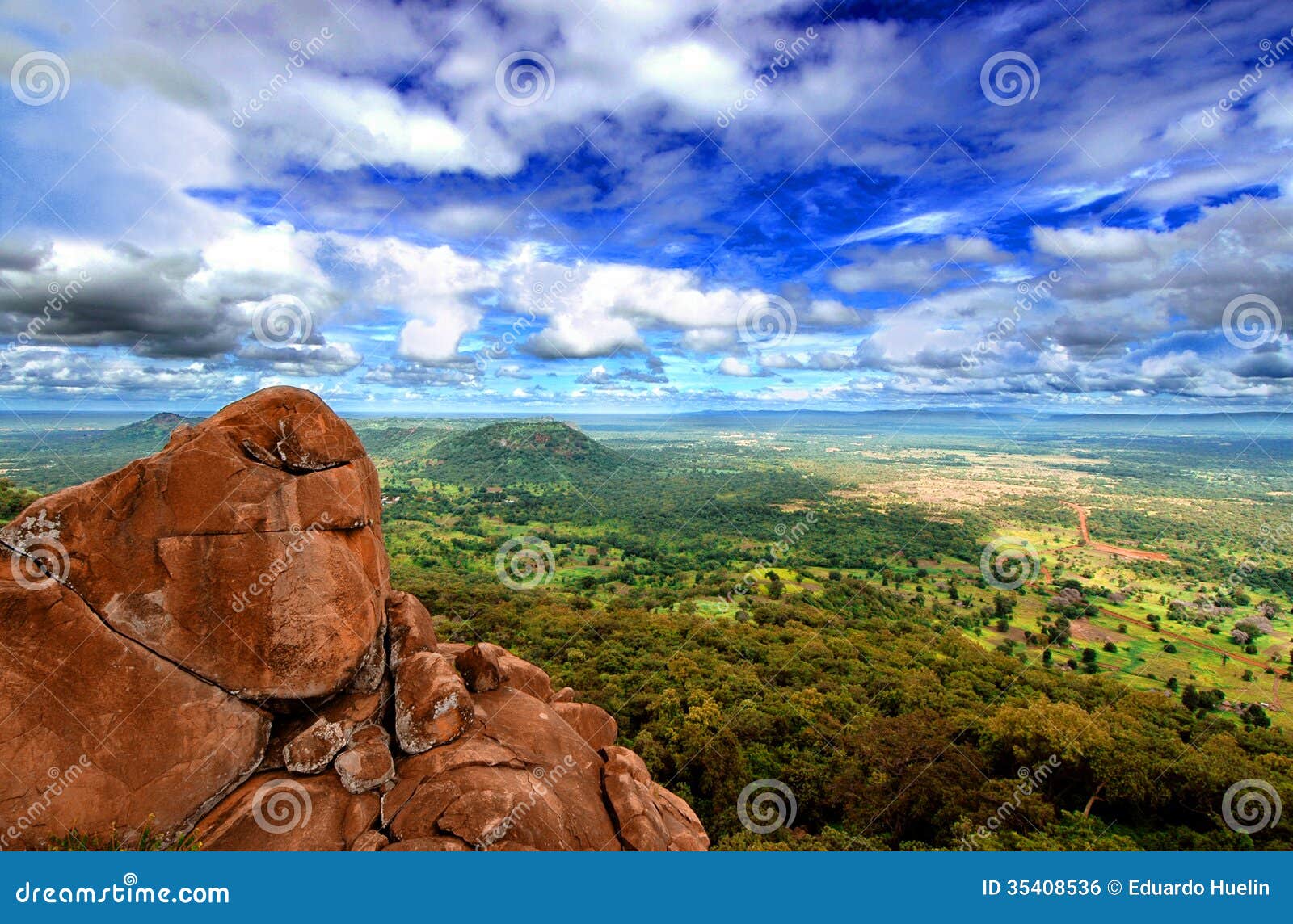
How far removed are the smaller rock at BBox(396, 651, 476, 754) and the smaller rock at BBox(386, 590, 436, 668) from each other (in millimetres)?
574

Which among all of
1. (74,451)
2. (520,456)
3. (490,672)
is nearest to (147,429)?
(74,451)

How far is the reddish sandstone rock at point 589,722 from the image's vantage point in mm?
17141

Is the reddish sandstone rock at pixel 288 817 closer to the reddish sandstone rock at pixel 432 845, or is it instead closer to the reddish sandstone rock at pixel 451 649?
the reddish sandstone rock at pixel 432 845

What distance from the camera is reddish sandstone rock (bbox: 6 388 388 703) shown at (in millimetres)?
10883

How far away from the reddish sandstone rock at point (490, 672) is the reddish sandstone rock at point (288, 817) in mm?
4088

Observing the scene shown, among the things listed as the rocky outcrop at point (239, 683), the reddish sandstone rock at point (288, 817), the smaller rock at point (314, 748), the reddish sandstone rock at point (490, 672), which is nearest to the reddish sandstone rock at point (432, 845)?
the rocky outcrop at point (239, 683)

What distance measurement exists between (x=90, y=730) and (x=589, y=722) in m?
11.9

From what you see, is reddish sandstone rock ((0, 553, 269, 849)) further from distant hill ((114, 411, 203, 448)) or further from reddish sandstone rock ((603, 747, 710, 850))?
distant hill ((114, 411, 203, 448))

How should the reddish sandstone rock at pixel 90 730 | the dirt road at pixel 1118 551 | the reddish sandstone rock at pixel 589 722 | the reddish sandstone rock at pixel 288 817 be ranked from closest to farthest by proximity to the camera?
the reddish sandstone rock at pixel 90 730 → the reddish sandstone rock at pixel 288 817 → the reddish sandstone rock at pixel 589 722 → the dirt road at pixel 1118 551

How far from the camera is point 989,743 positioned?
2717 cm

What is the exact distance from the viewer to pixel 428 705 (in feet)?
41.6

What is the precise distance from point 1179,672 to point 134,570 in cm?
7378

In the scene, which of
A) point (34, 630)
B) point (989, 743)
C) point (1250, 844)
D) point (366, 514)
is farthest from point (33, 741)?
point (1250, 844)

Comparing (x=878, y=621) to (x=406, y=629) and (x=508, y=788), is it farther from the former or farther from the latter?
(x=406, y=629)
